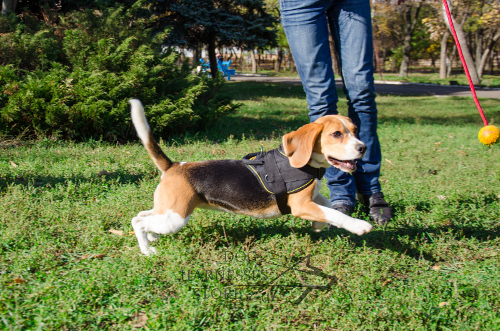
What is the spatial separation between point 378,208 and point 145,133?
2.26m

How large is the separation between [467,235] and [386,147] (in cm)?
371

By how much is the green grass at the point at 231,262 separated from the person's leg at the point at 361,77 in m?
0.33

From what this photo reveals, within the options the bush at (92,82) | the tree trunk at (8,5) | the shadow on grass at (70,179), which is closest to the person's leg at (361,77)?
the shadow on grass at (70,179)

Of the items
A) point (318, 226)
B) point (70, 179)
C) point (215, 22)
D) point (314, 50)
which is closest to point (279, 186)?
point (318, 226)

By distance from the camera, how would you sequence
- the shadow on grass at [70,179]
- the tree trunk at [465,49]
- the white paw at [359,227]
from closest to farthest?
the white paw at [359,227], the shadow on grass at [70,179], the tree trunk at [465,49]

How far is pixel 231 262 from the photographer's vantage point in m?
2.96

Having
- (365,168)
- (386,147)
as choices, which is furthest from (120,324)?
(386,147)

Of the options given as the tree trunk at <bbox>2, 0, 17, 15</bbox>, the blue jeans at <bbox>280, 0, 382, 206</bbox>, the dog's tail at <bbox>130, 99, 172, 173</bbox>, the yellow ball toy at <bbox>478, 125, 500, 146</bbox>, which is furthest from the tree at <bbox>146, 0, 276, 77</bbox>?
the yellow ball toy at <bbox>478, 125, 500, 146</bbox>

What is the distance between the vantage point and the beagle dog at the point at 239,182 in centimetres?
291

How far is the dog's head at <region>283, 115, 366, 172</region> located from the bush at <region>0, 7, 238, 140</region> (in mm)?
4003

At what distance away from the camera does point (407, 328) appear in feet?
7.61

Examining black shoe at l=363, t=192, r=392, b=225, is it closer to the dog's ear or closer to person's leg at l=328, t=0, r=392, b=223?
person's leg at l=328, t=0, r=392, b=223

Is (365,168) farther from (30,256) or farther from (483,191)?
(30,256)

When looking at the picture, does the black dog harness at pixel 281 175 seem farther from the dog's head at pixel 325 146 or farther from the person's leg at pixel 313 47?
the person's leg at pixel 313 47
